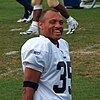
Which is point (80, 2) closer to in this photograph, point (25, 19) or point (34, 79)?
point (25, 19)

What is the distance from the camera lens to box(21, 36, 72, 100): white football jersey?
4.23 m

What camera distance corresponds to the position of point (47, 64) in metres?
4.29

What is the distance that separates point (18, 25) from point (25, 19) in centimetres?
97

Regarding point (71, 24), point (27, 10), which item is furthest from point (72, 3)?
point (71, 24)

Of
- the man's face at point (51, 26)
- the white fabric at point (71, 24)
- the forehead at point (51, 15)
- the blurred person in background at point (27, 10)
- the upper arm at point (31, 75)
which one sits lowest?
the blurred person in background at point (27, 10)

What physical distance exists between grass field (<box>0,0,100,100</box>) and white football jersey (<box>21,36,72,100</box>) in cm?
303

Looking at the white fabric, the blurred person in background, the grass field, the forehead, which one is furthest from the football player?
the forehead

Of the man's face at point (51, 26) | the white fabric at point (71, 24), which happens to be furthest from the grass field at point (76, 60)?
the man's face at point (51, 26)

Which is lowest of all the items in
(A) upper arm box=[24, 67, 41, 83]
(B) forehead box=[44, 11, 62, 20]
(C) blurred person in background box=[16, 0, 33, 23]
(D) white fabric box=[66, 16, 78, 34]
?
(C) blurred person in background box=[16, 0, 33, 23]

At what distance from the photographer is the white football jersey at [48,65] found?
13.9 ft

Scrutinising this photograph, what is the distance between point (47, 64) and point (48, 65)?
0.01 metres

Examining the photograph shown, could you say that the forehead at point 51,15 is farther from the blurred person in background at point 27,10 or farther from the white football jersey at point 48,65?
the blurred person in background at point 27,10

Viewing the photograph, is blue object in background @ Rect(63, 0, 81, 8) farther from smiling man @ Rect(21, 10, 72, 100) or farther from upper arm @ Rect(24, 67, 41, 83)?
upper arm @ Rect(24, 67, 41, 83)

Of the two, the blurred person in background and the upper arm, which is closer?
the upper arm
